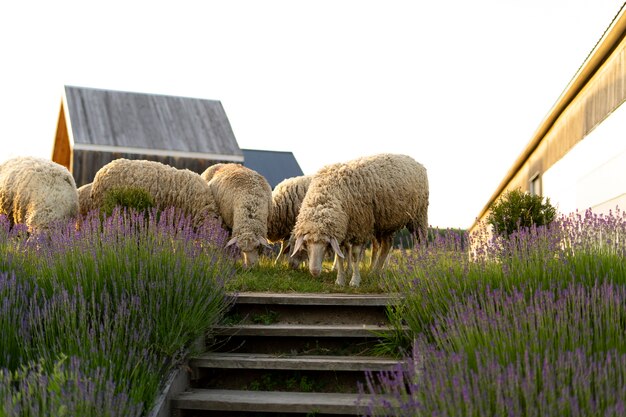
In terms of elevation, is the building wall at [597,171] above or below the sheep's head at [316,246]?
above

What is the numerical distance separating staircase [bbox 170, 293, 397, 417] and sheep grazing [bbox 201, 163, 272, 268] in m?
3.28

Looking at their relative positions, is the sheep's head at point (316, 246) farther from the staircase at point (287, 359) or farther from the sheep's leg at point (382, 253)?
the staircase at point (287, 359)

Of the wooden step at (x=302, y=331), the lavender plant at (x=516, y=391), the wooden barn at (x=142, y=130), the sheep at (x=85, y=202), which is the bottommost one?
the wooden step at (x=302, y=331)

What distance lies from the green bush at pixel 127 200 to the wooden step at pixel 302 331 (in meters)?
3.84

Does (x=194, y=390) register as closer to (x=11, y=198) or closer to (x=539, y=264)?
(x=539, y=264)

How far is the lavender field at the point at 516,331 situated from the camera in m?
3.59

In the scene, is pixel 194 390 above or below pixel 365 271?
below

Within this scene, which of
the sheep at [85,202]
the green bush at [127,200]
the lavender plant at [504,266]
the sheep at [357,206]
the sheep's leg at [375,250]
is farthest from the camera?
the sheep at [85,202]

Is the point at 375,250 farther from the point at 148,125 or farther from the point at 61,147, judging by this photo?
the point at 61,147

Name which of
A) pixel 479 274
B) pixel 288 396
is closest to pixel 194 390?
pixel 288 396

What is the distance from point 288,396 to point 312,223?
3.42 m

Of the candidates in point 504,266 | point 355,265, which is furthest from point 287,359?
point 355,265

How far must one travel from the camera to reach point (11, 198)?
12055 millimetres

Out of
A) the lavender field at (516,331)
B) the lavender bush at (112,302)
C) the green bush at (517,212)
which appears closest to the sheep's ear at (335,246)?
the lavender bush at (112,302)
